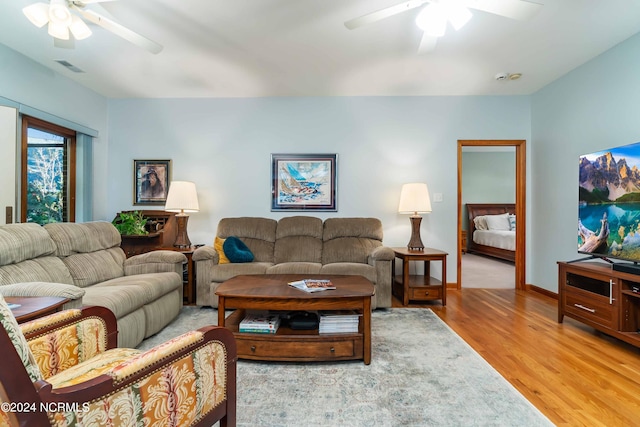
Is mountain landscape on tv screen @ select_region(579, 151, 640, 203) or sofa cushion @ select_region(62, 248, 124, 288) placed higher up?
mountain landscape on tv screen @ select_region(579, 151, 640, 203)

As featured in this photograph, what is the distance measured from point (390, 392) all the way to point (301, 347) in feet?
1.97

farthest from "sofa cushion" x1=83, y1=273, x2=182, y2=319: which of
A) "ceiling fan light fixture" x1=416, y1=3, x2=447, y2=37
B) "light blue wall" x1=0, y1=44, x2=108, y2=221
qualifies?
"ceiling fan light fixture" x1=416, y1=3, x2=447, y2=37

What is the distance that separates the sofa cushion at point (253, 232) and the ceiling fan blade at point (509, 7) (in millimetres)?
2924

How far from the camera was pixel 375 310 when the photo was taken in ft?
10.6

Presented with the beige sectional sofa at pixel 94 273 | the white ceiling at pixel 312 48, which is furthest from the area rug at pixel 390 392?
the white ceiling at pixel 312 48

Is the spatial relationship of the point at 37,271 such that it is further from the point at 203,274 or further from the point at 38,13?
the point at 38,13

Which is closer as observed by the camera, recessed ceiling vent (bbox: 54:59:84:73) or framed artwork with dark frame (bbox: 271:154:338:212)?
recessed ceiling vent (bbox: 54:59:84:73)

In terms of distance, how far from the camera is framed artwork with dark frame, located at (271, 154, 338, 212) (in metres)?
4.13

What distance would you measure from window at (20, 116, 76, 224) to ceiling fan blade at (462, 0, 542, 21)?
4112 mm

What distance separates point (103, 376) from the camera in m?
0.82

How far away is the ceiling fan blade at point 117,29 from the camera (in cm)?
205

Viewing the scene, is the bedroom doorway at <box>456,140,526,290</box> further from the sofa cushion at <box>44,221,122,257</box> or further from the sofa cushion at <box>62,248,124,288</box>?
the sofa cushion at <box>44,221,122,257</box>

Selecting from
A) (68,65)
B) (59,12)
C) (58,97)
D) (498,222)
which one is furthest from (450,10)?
(498,222)

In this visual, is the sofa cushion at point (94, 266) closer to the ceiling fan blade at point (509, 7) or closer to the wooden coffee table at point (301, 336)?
the wooden coffee table at point (301, 336)
